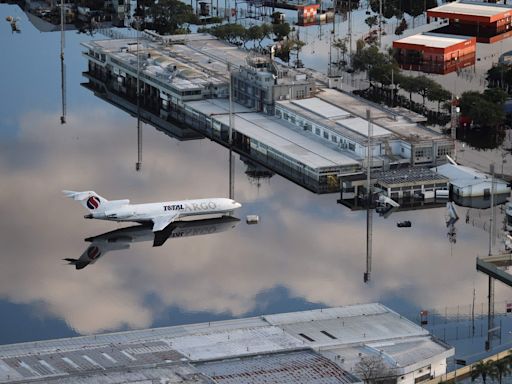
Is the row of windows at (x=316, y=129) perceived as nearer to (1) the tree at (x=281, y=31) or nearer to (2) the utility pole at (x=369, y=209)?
(2) the utility pole at (x=369, y=209)

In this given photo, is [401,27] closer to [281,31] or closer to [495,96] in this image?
[281,31]

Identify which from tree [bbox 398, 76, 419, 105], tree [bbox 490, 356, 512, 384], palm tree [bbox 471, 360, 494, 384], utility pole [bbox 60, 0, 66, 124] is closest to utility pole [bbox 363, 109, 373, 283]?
tree [bbox 398, 76, 419, 105]

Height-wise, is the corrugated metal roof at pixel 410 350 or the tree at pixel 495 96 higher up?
the tree at pixel 495 96

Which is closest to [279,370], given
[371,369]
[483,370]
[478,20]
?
[371,369]

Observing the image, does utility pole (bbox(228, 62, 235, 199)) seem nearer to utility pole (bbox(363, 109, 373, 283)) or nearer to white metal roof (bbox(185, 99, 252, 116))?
white metal roof (bbox(185, 99, 252, 116))

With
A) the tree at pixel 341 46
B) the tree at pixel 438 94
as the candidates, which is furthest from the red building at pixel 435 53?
the tree at pixel 438 94

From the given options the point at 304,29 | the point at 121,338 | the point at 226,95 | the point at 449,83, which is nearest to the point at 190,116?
the point at 226,95

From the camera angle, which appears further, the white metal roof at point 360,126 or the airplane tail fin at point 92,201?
the white metal roof at point 360,126

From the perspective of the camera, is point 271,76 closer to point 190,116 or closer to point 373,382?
point 190,116
